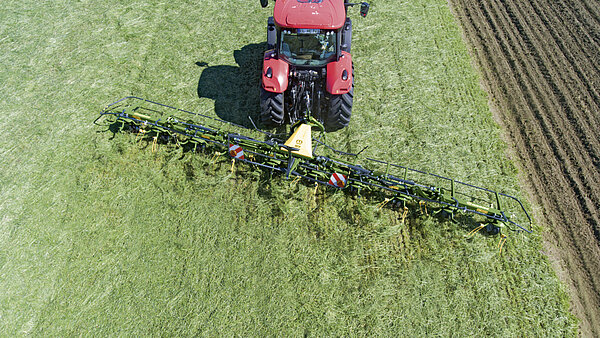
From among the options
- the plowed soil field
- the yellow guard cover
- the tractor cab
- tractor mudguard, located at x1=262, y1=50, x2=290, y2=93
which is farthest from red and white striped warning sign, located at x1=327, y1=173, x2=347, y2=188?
the plowed soil field

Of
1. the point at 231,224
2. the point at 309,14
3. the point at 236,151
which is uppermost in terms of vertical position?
the point at 309,14

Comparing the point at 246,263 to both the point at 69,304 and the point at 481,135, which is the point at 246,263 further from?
the point at 481,135

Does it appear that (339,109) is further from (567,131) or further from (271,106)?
(567,131)

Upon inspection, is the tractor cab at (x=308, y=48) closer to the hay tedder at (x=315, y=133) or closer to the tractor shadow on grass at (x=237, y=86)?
the hay tedder at (x=315, y=133)

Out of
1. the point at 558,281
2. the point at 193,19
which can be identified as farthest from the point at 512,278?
the point at 193,19

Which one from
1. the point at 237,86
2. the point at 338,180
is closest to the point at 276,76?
the point at 237,86

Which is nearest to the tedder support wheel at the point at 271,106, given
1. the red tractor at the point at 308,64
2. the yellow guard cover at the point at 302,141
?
the red tractor at the point at 308,64

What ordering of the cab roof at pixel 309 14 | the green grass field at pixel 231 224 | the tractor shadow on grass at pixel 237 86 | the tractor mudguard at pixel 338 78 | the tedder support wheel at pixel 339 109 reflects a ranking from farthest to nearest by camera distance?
the tractor shadow on grass at pixel 237 86, the tedder support wheel at pixel 339 109, the tractor mudguard at pixel 338 78, the cab roof at pixel 309 14, the green grass field at pixel 231 224
